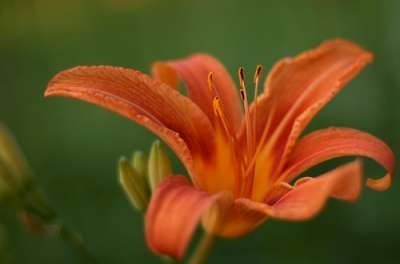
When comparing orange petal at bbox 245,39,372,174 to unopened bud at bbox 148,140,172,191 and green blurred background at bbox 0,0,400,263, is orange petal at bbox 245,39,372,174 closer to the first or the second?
unopened bud at bbox 148,140,172,191

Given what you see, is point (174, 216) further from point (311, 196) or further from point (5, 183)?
point (5, 183)

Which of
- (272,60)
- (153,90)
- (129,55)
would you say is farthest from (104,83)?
(129,55)

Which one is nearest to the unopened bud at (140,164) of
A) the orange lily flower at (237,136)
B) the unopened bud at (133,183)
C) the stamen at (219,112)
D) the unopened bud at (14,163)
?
the unopened bud at (133,183)

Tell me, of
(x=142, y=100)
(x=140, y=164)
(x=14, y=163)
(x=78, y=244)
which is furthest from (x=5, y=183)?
(x=142, y=100)

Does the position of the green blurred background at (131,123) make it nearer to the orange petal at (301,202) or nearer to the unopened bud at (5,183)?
the unopened bud at (5,183)

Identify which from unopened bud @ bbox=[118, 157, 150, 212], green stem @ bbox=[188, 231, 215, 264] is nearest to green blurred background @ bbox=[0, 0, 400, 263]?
unopened bud @ bbox=[118, 157, 150, 212]
